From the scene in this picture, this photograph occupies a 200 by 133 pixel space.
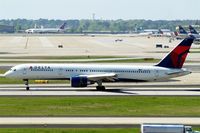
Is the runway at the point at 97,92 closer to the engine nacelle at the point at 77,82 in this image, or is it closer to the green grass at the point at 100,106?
the engine nacelle at the point at 77,82

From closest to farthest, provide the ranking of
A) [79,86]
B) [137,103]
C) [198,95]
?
[137,103], [198,95], [79,86]

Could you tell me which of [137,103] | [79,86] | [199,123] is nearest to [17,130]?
[199,123]

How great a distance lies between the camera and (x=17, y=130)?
42594 millimetres

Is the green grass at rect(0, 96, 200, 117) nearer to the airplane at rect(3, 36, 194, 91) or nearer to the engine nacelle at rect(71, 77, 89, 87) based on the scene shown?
the engine nacelle at rect(71, 77, 89, 87)

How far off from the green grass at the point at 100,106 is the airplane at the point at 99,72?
8.13 m

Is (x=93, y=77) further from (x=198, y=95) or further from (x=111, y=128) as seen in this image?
(x=111, y=128)

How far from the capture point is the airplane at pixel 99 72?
70.0m

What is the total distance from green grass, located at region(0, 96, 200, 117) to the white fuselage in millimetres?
9125

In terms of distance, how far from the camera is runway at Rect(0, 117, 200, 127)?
45625 millimetres

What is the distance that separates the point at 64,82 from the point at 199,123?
116ft

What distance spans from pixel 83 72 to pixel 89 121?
2431 cm

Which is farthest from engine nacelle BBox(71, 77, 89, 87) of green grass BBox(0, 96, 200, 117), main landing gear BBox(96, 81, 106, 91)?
green grass BBox(0, 96, 200, 117)

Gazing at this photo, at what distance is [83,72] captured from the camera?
7088 centimetres

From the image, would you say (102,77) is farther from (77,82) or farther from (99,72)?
(77,82)
